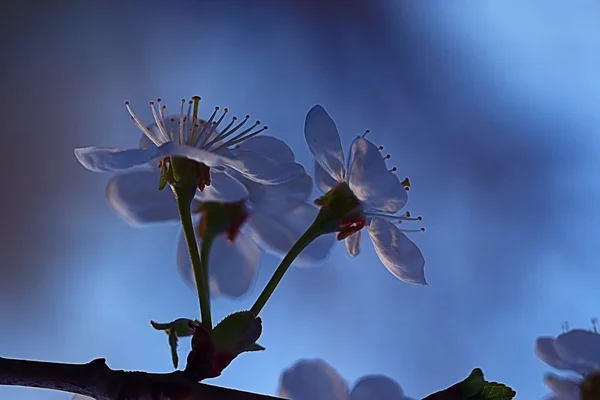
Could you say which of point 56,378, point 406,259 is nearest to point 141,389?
point 56,378

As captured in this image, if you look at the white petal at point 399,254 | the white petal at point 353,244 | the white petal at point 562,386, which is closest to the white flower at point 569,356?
the white petal at point 562,386

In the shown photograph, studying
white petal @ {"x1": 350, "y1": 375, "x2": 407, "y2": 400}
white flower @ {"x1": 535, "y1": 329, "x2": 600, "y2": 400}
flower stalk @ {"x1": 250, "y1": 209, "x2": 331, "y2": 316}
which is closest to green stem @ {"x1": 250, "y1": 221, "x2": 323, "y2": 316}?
flower stalk @ {"x1": 250, "y1": 209, "x2": 331, "y2": 316}

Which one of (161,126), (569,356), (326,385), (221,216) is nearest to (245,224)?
(221,216)

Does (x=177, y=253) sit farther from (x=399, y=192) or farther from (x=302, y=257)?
(x=399, y=192)

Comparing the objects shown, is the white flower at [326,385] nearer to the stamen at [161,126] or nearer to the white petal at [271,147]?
the white petal at [271,147]

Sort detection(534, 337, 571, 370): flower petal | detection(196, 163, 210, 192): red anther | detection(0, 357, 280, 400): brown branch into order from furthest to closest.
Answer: detection(196, 163, 210, 192): red anther → detection(534, 337, 571, 370): flower petal → detection(0, 357, 280, 400): brown branch

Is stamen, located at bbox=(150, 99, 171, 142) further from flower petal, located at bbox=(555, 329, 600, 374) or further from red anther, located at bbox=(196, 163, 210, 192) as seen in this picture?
flower petal, located at bbox=(555, 329, 600, 374)
